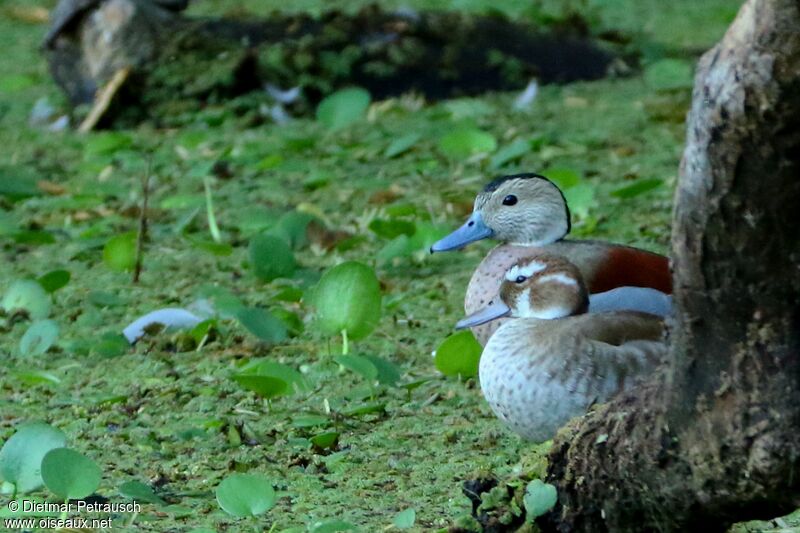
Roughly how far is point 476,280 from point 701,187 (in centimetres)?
180

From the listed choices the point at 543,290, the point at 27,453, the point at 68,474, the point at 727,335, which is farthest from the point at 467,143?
the point at 727,335

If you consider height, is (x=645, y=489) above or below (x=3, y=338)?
above

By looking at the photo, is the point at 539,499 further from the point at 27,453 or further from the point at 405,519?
the point at 27,453

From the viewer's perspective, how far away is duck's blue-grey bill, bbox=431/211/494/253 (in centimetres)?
391

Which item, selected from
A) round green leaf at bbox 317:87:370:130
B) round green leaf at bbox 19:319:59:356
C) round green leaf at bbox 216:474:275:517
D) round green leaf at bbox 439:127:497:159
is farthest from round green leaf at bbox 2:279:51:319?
round green leaf at bbox 317:87:370:130

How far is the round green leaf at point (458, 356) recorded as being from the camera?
3.44m

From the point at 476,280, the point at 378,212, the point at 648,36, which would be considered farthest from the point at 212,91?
the point at 476,280

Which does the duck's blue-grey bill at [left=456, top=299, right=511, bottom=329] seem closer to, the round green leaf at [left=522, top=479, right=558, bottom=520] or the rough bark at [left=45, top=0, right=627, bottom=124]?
the round green leaf at [left=522, top=479, right=558, bottom=520]

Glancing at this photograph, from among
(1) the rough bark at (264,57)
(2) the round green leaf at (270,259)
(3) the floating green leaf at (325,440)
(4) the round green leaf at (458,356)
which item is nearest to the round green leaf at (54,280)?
(2) the round green leaf at (270,259)

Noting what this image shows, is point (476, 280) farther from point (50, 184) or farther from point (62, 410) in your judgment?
point (50, 184)

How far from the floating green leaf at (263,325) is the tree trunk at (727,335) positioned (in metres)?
1.46

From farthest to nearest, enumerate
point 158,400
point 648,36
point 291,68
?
point 648,36
point 291,68
point 158,400

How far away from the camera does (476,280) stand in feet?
12.0

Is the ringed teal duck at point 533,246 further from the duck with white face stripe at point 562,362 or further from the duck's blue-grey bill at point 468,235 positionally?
the duck with white face stripe at point 562,362
